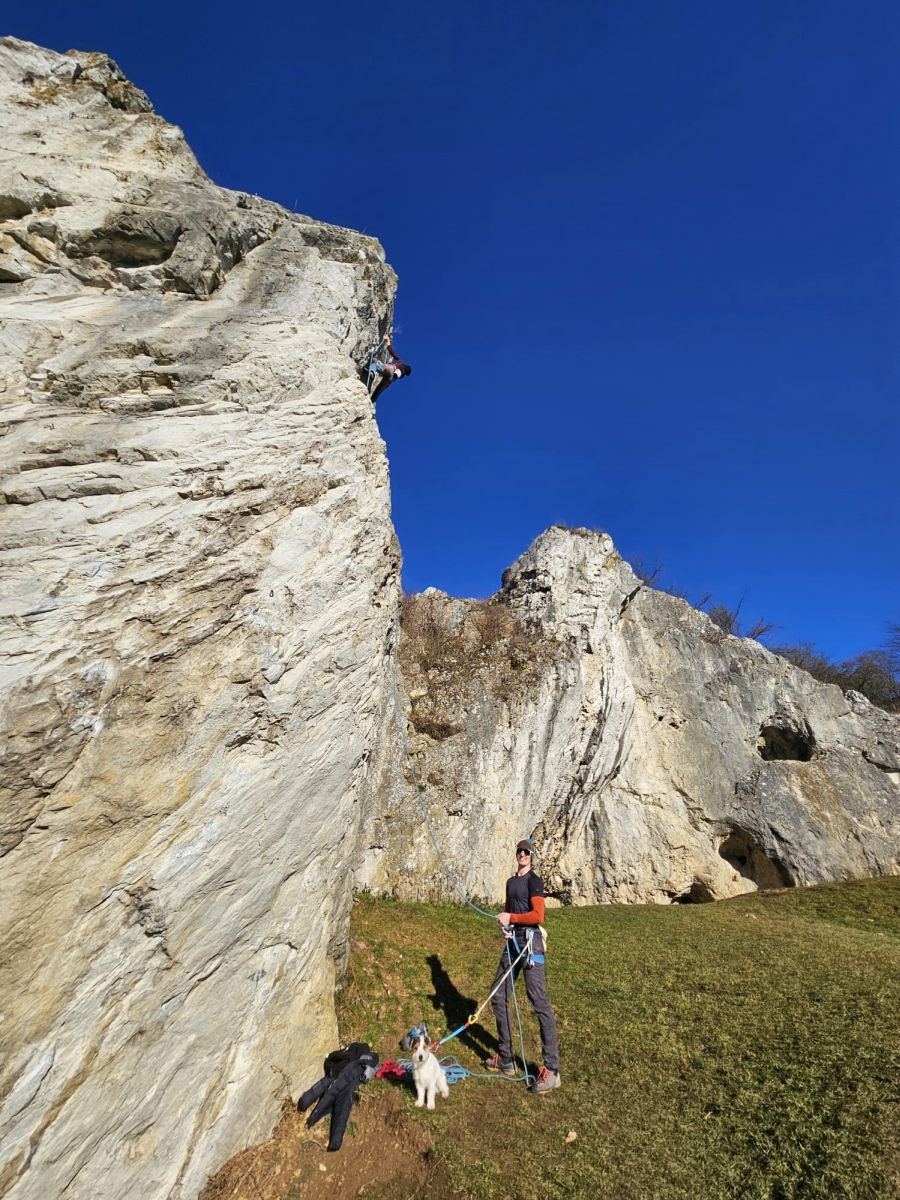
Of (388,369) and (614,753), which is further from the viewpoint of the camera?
(614,753)

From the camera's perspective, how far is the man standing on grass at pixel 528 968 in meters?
8.09

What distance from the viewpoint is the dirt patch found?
6.35m

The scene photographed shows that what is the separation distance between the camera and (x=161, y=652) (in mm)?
6777

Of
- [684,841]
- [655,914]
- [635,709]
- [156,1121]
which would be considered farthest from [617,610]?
[156,1121]

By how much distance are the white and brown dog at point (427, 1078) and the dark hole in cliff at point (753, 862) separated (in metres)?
23.8

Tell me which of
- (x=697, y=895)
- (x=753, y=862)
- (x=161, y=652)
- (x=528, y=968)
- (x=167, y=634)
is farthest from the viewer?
(x=753, y=862)

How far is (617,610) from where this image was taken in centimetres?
2867

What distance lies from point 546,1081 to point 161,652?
8219 millimetres

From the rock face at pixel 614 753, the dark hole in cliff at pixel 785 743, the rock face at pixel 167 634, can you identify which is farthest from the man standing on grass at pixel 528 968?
the dark hole in cliff at pixel 785 743

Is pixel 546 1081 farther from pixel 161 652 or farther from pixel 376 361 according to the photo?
pixel 376 361

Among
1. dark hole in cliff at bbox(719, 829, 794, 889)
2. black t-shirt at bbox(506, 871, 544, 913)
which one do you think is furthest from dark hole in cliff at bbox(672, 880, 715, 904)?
black t-shirt at bbox(506, 871, 544, 913)

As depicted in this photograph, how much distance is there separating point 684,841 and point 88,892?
85.0 feet

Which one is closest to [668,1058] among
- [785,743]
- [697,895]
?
[697,895]

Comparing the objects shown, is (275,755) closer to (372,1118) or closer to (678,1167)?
(372,1118)
